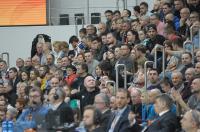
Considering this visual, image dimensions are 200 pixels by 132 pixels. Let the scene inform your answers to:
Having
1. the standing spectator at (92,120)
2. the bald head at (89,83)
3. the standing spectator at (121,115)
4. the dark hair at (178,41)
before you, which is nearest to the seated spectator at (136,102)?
the standing spectator at (121,115)

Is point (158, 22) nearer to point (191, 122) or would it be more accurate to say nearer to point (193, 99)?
point (193, 99)

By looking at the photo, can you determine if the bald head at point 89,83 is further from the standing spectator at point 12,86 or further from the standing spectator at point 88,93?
the standing spectator at point 12,86

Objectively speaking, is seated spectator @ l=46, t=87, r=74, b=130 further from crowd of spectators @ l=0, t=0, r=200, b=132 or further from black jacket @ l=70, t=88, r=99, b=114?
black jacket @ l=70, t=88, r=99, b=114

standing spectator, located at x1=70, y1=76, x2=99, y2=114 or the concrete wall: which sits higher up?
the concrete wall

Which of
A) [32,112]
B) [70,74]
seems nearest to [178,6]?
[70,74]

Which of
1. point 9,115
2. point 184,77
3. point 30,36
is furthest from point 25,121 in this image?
point 30,36

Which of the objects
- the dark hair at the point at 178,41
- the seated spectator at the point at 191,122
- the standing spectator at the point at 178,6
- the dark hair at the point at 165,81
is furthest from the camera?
the standing spectator at the point at 178,6

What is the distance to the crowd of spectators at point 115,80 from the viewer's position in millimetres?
13961

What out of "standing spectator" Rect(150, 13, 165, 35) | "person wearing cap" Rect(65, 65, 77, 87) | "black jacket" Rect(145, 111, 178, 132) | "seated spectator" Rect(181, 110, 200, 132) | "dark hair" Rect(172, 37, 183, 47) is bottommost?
"black jacket" Rect(145, 111, 178, 132)

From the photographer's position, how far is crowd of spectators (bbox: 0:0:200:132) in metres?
14.0

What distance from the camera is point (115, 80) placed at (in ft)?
59.5

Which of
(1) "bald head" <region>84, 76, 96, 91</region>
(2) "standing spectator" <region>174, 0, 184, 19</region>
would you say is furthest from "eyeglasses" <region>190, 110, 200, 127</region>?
(2) "standing spectator" <region>174, 0, 184, 19</region>

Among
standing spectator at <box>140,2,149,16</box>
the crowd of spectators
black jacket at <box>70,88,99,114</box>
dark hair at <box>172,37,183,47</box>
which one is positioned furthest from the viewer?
standing spectator at <box>140,2,149,16</box>

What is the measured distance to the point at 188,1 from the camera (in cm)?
2019
